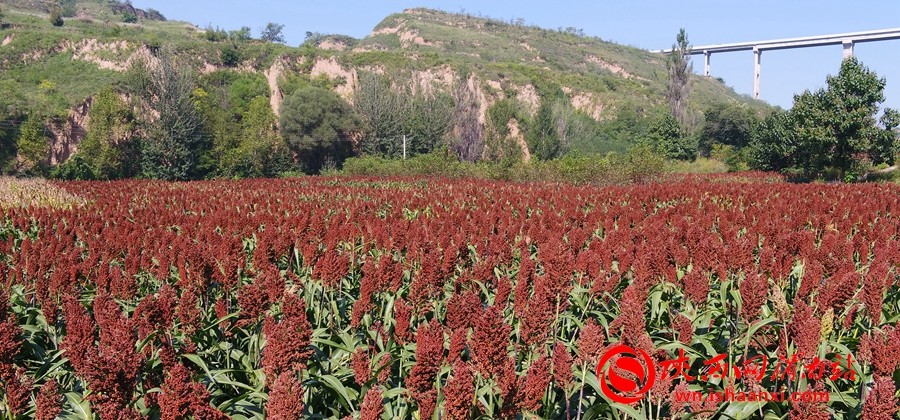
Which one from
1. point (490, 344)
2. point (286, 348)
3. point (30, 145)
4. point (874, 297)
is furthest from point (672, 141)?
point (286, 348)

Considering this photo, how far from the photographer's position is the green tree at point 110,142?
3816 centimetres

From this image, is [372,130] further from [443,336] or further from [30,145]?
[443,336]

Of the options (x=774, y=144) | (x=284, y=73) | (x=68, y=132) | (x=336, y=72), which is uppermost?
(x=336, y=72)

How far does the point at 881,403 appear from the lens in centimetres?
178

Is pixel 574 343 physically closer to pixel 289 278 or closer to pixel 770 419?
pixel 770 419

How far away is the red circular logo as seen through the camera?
2344 mm

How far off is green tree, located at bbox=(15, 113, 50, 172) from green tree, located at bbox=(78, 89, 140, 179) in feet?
7.01

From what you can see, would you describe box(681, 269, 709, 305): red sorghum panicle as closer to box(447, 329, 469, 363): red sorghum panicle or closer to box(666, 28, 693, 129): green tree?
box(447, 329, 469, 363): red sorghum panicle

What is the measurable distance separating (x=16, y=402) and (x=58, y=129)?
50.6 m

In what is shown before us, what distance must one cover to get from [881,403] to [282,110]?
4941 centimetres

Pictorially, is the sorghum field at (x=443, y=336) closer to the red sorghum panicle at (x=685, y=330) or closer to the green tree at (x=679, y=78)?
the red sorghum panicle at (x=685, y=330)

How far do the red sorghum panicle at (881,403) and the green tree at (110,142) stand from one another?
135ft

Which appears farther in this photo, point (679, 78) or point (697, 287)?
point (679, 78)

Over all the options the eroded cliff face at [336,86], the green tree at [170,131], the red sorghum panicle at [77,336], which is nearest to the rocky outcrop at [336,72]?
the eroded cliff face at [336,86]
